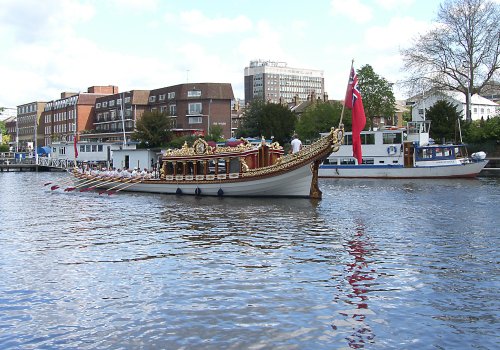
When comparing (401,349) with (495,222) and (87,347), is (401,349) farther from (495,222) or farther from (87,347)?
(495,222)

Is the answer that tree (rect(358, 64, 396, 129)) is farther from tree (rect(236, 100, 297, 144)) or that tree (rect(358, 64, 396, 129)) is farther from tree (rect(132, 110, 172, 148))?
tree (rect(132, 110, 172, 148))

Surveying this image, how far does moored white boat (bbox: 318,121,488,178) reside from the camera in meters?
56.5

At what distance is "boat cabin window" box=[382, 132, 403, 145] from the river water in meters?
31.2

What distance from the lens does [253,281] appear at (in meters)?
14.8

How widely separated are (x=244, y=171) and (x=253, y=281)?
23.0 m

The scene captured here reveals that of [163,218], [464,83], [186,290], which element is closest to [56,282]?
[186,290]

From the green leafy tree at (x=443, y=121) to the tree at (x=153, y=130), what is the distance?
3946 centimetres

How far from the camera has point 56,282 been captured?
1504cm

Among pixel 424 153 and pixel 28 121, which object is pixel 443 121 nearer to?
pixel 424 153

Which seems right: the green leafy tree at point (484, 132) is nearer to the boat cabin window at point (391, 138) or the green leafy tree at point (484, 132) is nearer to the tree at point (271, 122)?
the boat cabin window at point (391, 138)

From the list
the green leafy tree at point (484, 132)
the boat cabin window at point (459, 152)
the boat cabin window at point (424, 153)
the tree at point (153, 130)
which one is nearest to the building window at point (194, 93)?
the tree at point (153, 130)

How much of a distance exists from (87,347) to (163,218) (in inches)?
712

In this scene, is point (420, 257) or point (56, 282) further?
point (420, 257)

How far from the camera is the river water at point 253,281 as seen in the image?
10984 millimetres
